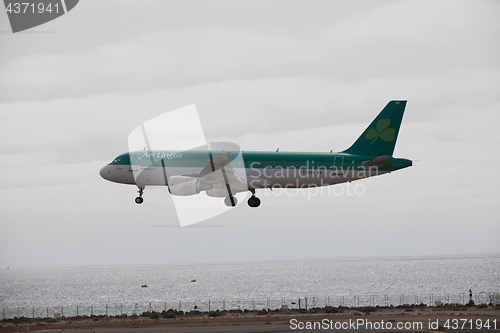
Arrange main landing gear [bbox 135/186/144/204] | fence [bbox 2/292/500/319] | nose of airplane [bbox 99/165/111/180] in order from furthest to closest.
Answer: fence [bbox 2/292/500/319] < nose of airplane [bbox 99/165/111/180] < main landing gear [bbox 135/186/144/204]

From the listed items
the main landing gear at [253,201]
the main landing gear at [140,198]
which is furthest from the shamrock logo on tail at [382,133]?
the main landing gear at [140,198]

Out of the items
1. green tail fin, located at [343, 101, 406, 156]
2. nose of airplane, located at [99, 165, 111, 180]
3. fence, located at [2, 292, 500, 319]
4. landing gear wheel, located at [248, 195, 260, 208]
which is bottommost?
fence, located at [2, 292, 500, 319]

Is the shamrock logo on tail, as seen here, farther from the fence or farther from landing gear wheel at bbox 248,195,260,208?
the fence

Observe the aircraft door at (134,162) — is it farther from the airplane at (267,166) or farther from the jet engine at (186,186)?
the jet engine at (186,186)

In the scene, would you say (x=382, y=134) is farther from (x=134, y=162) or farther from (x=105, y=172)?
(x=105, y=172)

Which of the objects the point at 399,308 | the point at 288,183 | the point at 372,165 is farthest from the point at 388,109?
the point at 399,308

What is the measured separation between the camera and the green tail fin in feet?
160

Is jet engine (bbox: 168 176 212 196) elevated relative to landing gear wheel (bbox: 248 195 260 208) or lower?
elevated

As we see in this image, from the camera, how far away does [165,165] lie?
4862 centimetres

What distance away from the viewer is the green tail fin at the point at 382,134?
4875 cm

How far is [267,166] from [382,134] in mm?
11290

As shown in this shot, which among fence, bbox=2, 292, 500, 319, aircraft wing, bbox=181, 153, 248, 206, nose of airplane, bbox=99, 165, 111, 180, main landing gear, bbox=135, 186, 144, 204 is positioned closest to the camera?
aircraft wing, bbox=181, 153, 248, 206

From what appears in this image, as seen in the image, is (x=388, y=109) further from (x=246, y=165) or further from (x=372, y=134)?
(x=246, y=165)

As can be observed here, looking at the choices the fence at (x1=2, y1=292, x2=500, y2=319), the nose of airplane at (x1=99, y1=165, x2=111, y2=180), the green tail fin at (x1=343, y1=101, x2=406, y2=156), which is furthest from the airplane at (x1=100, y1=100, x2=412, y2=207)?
the fence at (x1=2, y1=292, x2=500, y2=319)
